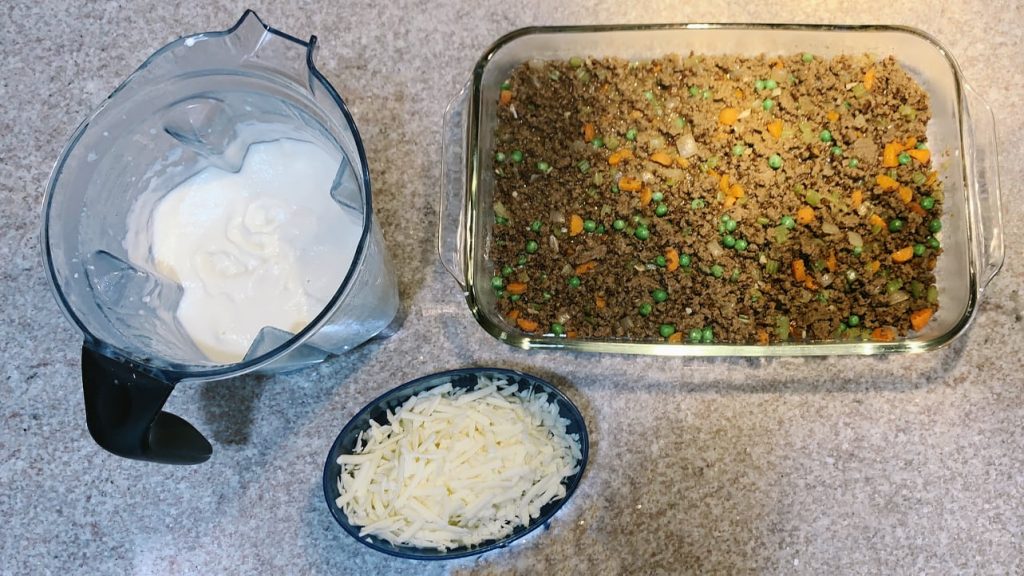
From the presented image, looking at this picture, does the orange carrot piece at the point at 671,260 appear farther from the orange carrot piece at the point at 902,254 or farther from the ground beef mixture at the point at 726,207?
the orange carrot piece at the point at 902,254

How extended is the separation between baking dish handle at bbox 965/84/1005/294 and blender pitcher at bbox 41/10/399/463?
0.84 m

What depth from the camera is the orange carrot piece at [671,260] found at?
3.66 ft

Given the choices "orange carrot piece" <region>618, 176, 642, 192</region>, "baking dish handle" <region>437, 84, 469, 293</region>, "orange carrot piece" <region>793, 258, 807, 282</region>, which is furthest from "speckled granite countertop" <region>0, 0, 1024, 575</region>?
"orange carrot piece" <region>618, 176, 642, 192</region>

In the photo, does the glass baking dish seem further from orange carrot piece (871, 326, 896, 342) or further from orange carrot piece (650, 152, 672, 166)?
orange carrot piece (650, 152, 672, 166)

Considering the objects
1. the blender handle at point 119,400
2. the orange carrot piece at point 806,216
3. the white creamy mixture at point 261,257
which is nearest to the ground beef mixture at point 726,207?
the orange carrot piece at point 806,216

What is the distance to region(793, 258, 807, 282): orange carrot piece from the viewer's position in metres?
1.11

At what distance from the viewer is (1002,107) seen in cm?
124

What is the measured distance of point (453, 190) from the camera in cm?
125

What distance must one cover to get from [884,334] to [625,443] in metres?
0.40

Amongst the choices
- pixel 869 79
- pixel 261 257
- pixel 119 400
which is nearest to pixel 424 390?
pixel 261 257

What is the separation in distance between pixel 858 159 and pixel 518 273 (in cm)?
50

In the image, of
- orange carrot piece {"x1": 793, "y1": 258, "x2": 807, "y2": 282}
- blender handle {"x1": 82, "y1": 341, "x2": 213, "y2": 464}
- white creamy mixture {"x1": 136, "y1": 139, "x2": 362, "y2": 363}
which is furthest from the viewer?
orange carrot piece {"x1": 793, "y1": 258, "x2": 807, "y2": 282}

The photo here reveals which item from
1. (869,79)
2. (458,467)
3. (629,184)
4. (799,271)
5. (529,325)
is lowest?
(458,467)

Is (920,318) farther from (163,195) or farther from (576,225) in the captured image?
(163,195)
